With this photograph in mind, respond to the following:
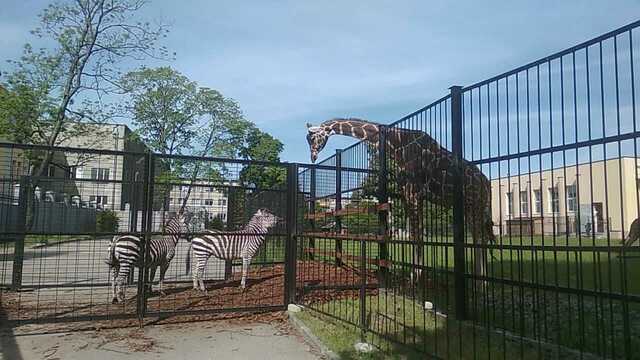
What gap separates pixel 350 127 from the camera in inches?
426

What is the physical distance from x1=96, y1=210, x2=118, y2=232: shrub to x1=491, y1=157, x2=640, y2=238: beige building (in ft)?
20.6

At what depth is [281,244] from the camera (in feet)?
30.9

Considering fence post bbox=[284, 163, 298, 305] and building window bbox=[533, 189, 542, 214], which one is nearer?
building window bbox=[533, 189, 542, 214]

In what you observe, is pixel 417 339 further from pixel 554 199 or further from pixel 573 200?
pixel 573 200

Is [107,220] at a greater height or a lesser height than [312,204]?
lesser

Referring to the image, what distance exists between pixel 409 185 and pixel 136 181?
4.31 m

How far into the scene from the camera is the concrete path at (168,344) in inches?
241

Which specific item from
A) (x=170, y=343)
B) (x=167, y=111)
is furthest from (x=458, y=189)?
(x=167, y=111)

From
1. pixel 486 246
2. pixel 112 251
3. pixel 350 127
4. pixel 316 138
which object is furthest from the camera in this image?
pixel 316 138

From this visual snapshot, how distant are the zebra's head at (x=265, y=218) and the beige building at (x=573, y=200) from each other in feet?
16.5

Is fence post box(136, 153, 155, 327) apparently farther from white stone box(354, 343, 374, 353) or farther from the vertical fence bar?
the vertical fence bar

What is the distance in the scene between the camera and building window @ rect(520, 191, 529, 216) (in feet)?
16.9

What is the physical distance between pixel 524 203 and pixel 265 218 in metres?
5.53

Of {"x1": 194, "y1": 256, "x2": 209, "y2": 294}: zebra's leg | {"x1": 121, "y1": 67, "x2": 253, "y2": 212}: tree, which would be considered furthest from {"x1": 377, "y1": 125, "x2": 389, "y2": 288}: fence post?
{"x1": 121, "y1": 67, "x2": 253, "y2": 212}: tree
